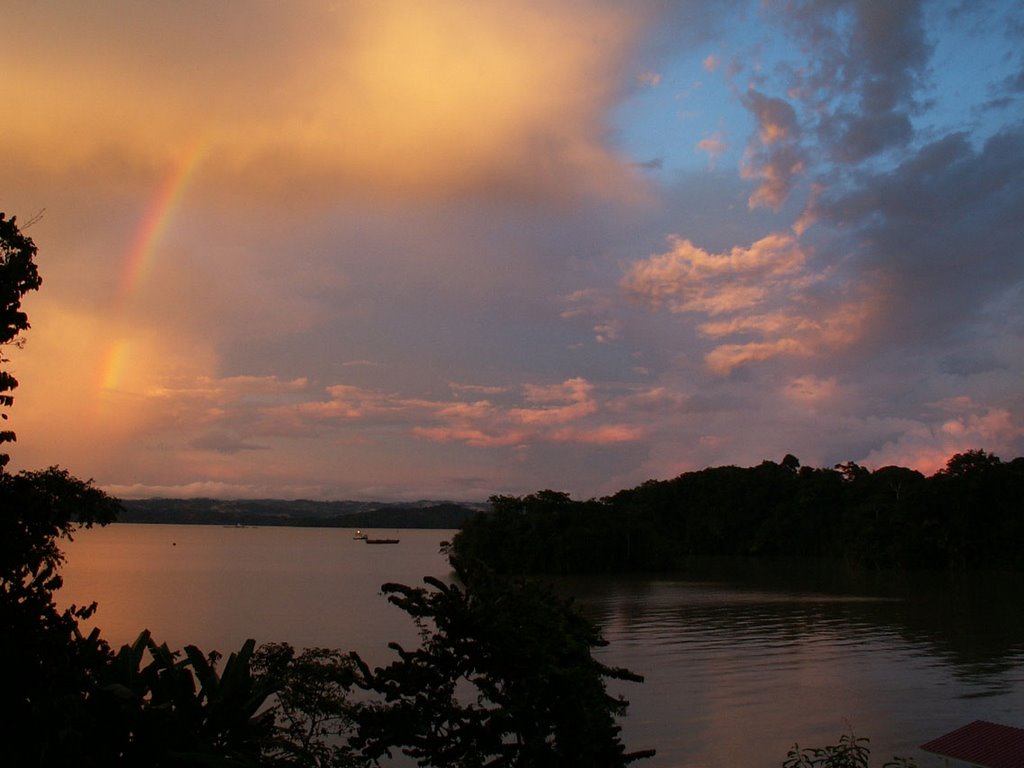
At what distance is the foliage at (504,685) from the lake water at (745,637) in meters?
13.9

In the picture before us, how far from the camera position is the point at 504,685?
10867 millimetres

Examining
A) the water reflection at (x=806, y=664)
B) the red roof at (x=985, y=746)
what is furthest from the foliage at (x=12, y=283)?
the red roof at (x=985, y=746)

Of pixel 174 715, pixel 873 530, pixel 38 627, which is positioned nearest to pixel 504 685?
pixel 174 715

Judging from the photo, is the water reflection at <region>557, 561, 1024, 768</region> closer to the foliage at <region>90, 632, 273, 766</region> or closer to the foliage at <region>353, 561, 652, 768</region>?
the foliage at <region>353, 561, 652, 768</region>

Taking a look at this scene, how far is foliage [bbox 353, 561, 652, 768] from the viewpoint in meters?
10.1

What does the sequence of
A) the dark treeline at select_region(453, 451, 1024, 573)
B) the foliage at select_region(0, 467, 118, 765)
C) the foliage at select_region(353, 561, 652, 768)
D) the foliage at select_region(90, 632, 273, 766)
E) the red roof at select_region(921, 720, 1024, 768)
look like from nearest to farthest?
1. the foliage at select_region(0, 467, 118, 765)
2. the foliage at select_region(90, 632, 273, 766)
3. the foliage at select_region(353, 561, 652, 768)
4. the red roof at select_region(921, 720, 1024, 768)
5. the dark treeline at select_region(453, 451, 1024, 573)

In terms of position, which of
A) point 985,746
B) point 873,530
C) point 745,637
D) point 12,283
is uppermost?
point 12,283

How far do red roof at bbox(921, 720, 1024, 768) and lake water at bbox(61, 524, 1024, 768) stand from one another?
9.50 ft

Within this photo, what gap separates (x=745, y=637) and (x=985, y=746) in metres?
27.5

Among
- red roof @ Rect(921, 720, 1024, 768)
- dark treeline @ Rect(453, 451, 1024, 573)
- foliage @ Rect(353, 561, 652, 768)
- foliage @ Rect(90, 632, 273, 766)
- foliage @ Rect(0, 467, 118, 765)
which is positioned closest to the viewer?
foliage @ Rect(0, 467, 118, 765)

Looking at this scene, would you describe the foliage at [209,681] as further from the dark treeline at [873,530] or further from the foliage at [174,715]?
the dark treeline at [873,530]

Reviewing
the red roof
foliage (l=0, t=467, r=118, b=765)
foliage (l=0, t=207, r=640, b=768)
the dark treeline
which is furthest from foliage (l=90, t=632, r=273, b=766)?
the dark treeline

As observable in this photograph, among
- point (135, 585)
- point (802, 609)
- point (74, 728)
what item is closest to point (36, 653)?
point (74, 728)

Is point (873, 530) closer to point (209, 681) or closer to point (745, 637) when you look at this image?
point (745, 637)
